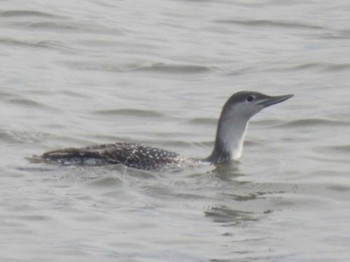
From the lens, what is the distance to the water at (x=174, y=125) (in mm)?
11641

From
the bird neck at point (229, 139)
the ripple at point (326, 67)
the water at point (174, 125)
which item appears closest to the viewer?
the water at point (174, 125)

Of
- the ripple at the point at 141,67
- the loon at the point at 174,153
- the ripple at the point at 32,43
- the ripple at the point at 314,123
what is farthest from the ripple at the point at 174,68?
the loon at the point at 174,153

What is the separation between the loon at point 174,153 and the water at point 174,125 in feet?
0.32

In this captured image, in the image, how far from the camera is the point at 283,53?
18719 mm

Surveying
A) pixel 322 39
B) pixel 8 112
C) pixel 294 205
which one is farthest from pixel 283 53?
pixel 294 205

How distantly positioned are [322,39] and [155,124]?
4.20 meters

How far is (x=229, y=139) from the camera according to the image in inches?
571

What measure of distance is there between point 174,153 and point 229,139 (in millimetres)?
817

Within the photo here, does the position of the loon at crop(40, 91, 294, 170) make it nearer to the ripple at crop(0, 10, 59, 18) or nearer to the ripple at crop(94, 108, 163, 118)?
the ripple at crop(94, 108, 163, 118)

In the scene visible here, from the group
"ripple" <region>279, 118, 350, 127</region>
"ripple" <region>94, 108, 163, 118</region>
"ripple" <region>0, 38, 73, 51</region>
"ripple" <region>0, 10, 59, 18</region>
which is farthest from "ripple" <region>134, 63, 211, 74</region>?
"ripple" <region>0, 10, 59, 18</region>

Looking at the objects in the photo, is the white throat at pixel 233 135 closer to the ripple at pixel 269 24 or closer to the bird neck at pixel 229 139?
the bird neck at pixel 229 139

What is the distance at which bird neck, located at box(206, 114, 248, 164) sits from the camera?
14445 mm

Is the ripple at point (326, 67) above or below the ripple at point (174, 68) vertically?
above

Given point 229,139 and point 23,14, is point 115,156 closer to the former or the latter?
point 229,139
